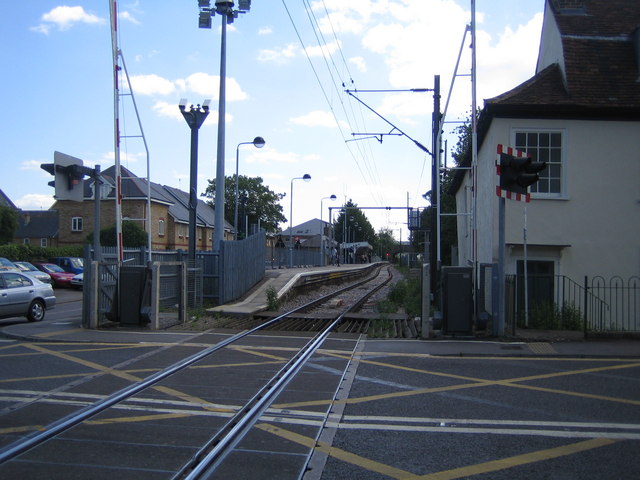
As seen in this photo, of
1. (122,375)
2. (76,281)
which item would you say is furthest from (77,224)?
(122,375)

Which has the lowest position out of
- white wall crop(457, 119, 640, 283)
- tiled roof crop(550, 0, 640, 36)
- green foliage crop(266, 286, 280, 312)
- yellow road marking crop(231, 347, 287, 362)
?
yellow road marking crop(231, 347, 287, 362)

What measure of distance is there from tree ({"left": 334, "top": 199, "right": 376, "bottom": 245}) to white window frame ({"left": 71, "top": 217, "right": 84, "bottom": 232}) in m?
70.5

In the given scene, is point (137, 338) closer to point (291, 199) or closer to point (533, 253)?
point (533, 253)

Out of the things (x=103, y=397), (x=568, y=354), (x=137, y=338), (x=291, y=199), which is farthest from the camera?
(x=291, y=199)

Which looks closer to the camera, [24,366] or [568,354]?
[24,366]

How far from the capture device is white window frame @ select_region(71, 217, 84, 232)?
51375mm

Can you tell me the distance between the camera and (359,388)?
24.7ft

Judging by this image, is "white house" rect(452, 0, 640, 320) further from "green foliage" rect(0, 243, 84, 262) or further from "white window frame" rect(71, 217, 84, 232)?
"white window frame" rect(71, 217, 84, 232)

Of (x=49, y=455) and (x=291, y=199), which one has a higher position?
(x=291, y=199)

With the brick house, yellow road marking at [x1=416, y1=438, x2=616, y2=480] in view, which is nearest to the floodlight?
yellow road marking at [x1=416, y1=438, x2=616, y2=480]

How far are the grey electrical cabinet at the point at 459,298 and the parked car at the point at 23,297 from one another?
10.3 meters

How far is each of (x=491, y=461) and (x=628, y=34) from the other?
1512cm

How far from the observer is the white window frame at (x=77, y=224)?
51375 millimetres

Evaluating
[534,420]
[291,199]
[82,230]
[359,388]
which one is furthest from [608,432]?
[82,230]
